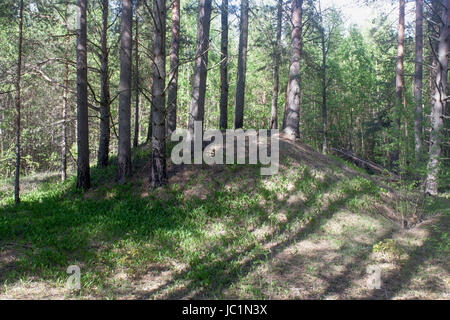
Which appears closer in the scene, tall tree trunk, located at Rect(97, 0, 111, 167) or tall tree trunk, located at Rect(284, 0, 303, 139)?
tall tree trunk, located at Rect(97, 0, 111, 167)

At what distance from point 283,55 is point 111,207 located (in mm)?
12433

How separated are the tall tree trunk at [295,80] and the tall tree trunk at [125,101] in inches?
238

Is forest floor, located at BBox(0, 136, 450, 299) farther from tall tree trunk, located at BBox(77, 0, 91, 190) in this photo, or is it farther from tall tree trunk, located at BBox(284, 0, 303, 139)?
tall tree trunk, located at BBox(284, 0, 303, 139)

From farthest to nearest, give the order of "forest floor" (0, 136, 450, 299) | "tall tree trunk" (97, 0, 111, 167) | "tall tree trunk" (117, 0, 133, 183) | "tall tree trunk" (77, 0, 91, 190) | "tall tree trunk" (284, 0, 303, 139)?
"tall tree trunk" (284, 0, 303, 139), "tall tree trunk" (97, 0, 111, 167), "tall tree trunk" (117, 0, 133, 183), "tall tree trunk" (77, 0, 91, 190), "forest floor" (0, 136, 450, 299)

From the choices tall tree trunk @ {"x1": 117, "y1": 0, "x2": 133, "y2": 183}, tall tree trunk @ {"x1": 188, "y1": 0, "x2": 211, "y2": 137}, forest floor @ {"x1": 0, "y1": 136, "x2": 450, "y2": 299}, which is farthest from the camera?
tall tree trunk @ {"x1": 188, "y1": 0, "x2": 211, "y2": 137}

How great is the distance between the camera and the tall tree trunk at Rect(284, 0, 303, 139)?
1155 centimetres

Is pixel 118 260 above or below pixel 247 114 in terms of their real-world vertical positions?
below

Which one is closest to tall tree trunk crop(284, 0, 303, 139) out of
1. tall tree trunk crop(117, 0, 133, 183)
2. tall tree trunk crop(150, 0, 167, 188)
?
tall tree trunk crop(150, 0, 167, 188)

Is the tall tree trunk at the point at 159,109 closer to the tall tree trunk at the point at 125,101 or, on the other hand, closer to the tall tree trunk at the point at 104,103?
the tall tree trunk at the point at 125,101

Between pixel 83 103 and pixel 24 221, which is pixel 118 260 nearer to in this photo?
pixel 24 221

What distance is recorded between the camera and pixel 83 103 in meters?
8.98

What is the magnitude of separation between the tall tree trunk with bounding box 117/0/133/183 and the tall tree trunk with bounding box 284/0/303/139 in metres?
6.05

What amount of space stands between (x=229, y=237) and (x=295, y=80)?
732cm

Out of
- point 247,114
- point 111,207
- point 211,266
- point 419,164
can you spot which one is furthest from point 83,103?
point 247,114
